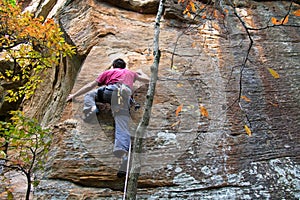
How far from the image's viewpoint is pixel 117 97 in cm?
575

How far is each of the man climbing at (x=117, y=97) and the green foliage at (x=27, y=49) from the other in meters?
2.80

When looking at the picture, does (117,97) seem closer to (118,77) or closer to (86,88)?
(118,77)

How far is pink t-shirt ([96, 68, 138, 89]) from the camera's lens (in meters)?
6.14

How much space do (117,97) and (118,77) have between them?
1.88 feet

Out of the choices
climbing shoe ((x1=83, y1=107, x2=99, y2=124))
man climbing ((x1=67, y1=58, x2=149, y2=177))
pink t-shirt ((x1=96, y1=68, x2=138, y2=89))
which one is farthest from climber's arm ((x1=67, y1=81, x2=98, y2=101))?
climbing shoe ((x1=83, y1=107, x2=99, y2=124))

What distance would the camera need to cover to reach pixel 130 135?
556 centimetres

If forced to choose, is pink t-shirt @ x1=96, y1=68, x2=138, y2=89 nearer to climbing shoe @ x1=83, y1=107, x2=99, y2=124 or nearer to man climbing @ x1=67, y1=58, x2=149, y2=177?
man climbing @ x1=67, y1=58, x2=149, y2=177

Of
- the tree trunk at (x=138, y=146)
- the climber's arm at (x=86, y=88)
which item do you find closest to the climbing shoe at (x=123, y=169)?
the tree trunk at (x=138, y=146)

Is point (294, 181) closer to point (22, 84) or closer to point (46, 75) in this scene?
point (46, 75)

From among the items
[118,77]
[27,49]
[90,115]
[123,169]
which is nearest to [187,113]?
[118,77]

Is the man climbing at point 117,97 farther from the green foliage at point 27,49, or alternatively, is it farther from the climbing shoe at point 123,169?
the green foliage at point 27,49

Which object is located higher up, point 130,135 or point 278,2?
point 278,2

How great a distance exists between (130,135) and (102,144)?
1.96ft

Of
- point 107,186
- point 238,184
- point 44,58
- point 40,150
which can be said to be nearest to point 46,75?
point 44,58
